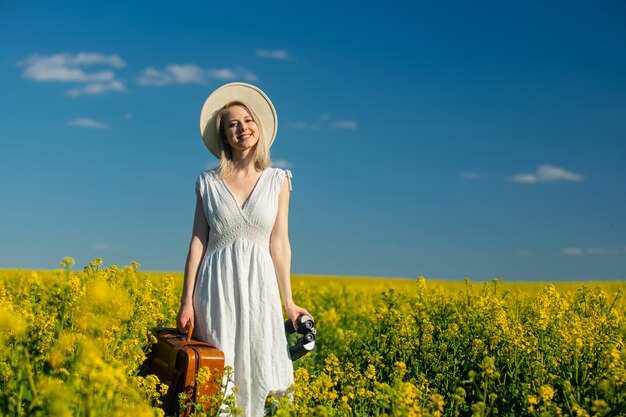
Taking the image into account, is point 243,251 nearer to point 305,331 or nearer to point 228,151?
→ point 305,331

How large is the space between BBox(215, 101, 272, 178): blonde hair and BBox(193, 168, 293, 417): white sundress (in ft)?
0.38

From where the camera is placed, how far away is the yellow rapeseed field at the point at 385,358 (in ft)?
9.87

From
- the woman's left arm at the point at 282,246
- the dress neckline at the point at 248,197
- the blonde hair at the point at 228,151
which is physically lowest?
the woman's left arm at the point at 282,246

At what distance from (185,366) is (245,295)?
629mm

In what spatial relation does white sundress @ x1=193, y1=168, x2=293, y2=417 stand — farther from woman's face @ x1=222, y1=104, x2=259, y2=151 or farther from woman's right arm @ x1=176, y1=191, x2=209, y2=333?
woman's face @ x1=222, y1=104, x2=259, y2=151

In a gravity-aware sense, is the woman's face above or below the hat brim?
below

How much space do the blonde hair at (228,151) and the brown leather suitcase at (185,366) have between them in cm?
116

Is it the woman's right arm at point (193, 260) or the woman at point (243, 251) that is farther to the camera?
the woman's right arm at point (193, 260)

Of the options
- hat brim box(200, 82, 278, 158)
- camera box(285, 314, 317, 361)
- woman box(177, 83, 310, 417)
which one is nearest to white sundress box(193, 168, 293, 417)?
woman box(177, 83, 310, 417)

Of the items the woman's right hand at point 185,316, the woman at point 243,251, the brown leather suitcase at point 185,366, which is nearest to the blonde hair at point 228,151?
the woman at point 243,251

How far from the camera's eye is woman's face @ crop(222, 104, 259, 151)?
186 inches

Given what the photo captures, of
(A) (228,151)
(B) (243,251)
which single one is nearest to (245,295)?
(B) (243,251)

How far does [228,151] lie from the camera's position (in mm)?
4926

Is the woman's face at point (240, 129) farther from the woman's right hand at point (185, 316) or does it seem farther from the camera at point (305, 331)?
the camera at point (305, 331)
